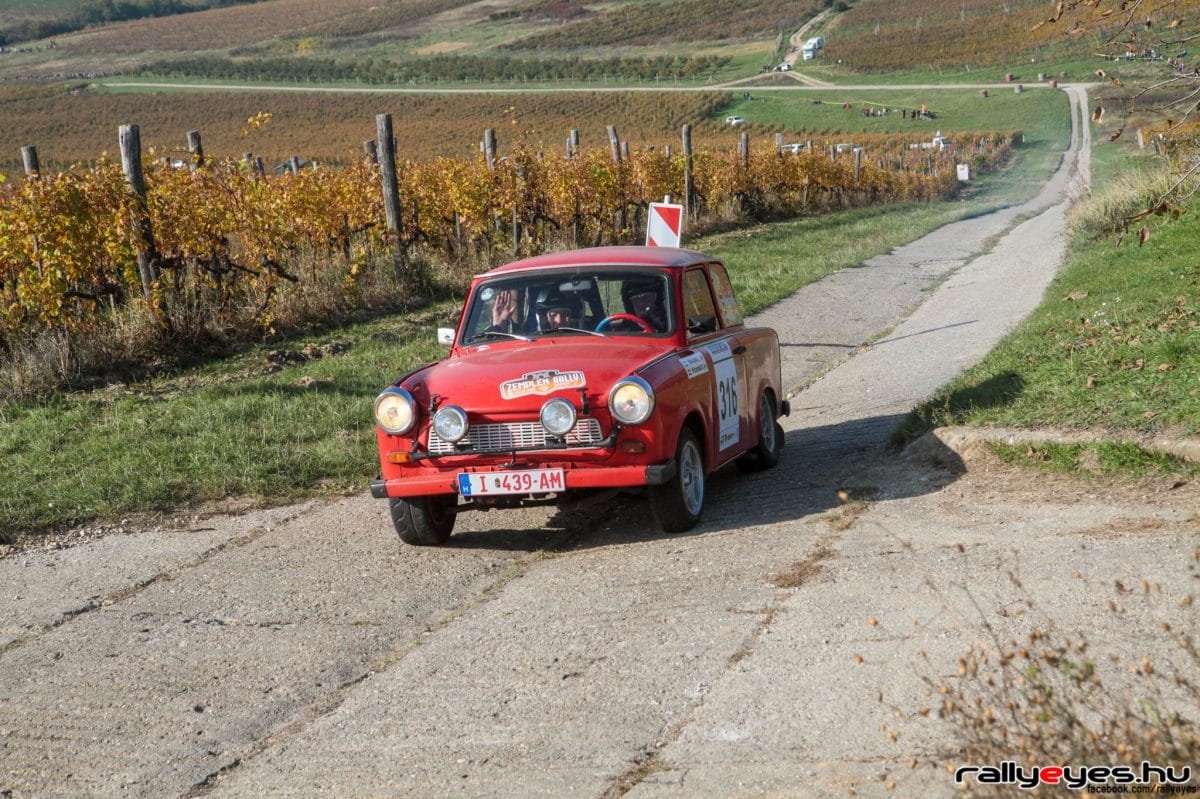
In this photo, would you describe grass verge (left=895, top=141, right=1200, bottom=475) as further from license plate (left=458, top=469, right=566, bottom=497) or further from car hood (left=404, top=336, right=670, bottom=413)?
license plate (left=458, top=469, right=566, bottom=497)

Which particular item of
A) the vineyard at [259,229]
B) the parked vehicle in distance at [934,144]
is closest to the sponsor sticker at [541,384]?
the vineyard at [259,229]

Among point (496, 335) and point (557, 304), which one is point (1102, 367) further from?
point (496, 335)

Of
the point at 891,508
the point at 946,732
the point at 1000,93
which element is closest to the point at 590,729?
the point at 946,732

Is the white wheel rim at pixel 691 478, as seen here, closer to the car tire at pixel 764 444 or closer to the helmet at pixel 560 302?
A: the helmet at pixel 560 302

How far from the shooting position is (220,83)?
111 metres

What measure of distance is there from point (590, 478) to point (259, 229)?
1012 centimetres

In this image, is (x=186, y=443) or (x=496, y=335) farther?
(x=186, y=443)

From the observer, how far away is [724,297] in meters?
9.72

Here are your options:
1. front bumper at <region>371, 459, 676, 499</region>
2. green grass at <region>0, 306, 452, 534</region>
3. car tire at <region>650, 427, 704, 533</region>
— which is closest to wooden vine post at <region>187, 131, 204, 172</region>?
green grass at <region>0, 306, 452, 534</region>

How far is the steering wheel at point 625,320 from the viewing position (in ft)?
28.2

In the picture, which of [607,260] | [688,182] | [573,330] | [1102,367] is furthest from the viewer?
[688,182]

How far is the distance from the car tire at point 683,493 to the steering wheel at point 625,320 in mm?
854

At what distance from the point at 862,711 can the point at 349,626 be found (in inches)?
109

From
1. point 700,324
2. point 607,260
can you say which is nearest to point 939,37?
point 607,260
